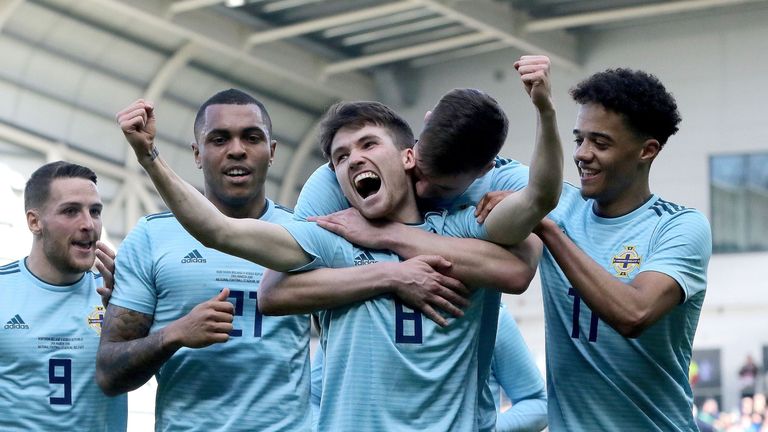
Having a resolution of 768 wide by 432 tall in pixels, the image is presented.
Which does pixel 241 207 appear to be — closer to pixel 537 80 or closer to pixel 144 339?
pixel 144 339

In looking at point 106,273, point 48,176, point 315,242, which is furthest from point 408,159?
point 48,176

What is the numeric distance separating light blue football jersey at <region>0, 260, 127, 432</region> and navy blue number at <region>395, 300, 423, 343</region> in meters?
2.35

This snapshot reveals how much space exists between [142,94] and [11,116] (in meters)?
3.04

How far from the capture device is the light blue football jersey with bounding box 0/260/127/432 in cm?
595

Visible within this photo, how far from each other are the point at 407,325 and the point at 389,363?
5.7 inches

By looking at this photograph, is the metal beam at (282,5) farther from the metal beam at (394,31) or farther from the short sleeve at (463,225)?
the short sleeve at (463,225)

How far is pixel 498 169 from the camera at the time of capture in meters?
4.60

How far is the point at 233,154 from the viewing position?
502cm

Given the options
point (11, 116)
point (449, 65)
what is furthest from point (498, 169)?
point (449, 65)

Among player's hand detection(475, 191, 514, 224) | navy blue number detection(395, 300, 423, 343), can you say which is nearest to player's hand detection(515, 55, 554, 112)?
player's hand detection(475, 191, 514, 224)

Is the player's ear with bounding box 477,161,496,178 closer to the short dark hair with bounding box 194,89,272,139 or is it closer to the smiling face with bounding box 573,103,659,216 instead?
the smiling face with bounding box 573,103,659,216

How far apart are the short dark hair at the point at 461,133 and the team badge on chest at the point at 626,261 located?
80 centimetres

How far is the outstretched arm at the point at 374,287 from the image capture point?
13.3ft

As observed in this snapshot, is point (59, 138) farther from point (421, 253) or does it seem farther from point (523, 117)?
point (421, 253)
